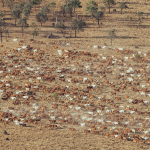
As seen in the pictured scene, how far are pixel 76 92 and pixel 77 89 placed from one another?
179 cm

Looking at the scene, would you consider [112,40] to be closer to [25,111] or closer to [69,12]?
[69,12]

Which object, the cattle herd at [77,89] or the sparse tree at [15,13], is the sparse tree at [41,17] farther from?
the cattle herd at [77,89]

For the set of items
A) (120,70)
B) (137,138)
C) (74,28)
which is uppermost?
(74,28)

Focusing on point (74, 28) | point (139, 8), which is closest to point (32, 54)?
point (74, 28)

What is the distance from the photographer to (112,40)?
115m

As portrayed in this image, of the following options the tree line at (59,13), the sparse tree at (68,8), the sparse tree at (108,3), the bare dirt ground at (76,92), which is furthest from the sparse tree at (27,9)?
the sparse tree at (108,3)

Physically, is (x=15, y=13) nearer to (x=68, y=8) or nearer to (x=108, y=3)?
(x=68, y=8)

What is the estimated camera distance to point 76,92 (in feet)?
285

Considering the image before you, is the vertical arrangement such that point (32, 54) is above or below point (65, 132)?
above

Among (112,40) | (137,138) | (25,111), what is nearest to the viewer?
(137,138)

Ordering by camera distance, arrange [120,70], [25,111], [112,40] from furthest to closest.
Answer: [112,40] → [120,70] → [25,111]

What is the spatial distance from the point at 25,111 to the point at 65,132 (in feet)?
34.2

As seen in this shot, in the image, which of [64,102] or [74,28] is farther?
[74,28]

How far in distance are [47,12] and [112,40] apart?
2598cm
